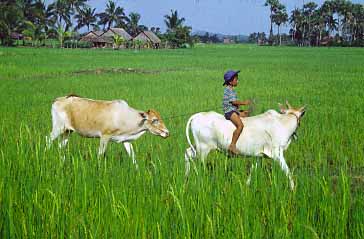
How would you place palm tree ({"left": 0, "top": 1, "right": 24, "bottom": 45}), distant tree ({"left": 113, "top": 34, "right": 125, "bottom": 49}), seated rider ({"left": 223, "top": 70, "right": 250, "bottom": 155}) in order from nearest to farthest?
seated rider ({"left": 223, "top": 70, "right": 250, "bottom": 155})
palm tree ({"left": 0, "top": 1, "right": 24, "bottom": 45})
distant tree ({"left": 113, "top": 34, "right": 125, "bottom": 49})

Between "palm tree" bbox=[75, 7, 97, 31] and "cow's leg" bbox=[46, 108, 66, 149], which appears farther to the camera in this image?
A: "palm tree" bbox=[75, 7, 97, 31]

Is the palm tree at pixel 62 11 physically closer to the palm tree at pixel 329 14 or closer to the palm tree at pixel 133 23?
the palm tree at pixel 133 23

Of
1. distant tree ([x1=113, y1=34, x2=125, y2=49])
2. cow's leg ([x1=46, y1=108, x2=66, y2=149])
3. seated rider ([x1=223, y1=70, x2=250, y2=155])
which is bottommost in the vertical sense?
cow's leg ([x1=46, y1=108, x2=66, y2=149])

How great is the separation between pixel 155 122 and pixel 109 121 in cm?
57

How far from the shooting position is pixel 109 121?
20.7ft

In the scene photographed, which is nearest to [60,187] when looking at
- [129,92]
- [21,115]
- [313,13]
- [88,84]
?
[21,115]

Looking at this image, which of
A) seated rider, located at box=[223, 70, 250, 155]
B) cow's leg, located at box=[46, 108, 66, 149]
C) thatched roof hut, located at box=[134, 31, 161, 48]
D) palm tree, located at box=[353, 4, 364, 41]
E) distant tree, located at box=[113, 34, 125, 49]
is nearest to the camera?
seated rider, located at box=[223, 70, 250, 155]

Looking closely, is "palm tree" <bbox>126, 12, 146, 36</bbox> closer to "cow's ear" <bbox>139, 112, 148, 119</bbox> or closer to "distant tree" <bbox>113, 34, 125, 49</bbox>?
"distant tree" <bbox>113, 34, 125, 49</bbox>

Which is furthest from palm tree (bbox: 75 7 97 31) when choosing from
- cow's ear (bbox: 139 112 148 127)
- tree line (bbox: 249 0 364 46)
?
cow's ear (bbox: 139 112 148 127)

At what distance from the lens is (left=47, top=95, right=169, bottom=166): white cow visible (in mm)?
6309

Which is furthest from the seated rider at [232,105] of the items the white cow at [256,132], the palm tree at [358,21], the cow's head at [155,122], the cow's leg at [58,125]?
the palm tree at [358,21]

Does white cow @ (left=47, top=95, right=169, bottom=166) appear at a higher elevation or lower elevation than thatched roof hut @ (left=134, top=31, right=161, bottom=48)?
lower

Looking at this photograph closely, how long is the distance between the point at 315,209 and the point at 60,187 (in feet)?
5.78

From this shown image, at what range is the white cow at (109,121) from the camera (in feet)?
20.7
